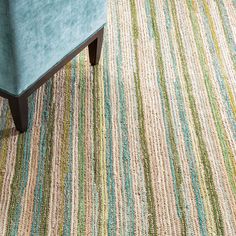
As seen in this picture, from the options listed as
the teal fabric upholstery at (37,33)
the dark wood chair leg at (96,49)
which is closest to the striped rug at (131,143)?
the dark wood chair leg at (96,49)

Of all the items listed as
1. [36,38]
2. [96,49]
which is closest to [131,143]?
[96,49]

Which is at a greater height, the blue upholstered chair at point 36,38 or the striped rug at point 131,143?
the blue upholstered chair at point 36,38

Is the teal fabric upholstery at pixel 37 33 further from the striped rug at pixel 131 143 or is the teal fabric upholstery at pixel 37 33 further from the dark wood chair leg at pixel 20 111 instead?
the striped rug at pixel 131 143

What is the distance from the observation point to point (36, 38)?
0.74 meters

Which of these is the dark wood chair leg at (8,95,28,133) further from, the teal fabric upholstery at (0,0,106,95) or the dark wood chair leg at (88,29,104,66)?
the dark wood chair leg at (88,29,104,66)

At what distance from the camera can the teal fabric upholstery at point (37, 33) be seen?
661 mm

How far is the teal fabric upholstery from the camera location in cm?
66

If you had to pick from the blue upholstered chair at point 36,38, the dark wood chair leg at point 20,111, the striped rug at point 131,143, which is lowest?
the striped rug at point 131,143

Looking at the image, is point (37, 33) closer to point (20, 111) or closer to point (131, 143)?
point (20, 111)

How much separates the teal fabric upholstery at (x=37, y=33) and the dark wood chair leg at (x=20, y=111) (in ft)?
0.13

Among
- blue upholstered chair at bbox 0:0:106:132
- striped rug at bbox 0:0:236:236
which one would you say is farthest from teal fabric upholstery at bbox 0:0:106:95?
striped rug at bbox 0:0:236:236

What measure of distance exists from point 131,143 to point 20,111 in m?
0.31

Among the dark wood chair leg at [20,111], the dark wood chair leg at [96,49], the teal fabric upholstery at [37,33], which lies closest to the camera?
the teal fabric upholstery at [37,33]

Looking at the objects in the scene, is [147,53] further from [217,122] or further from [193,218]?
[193,218]
